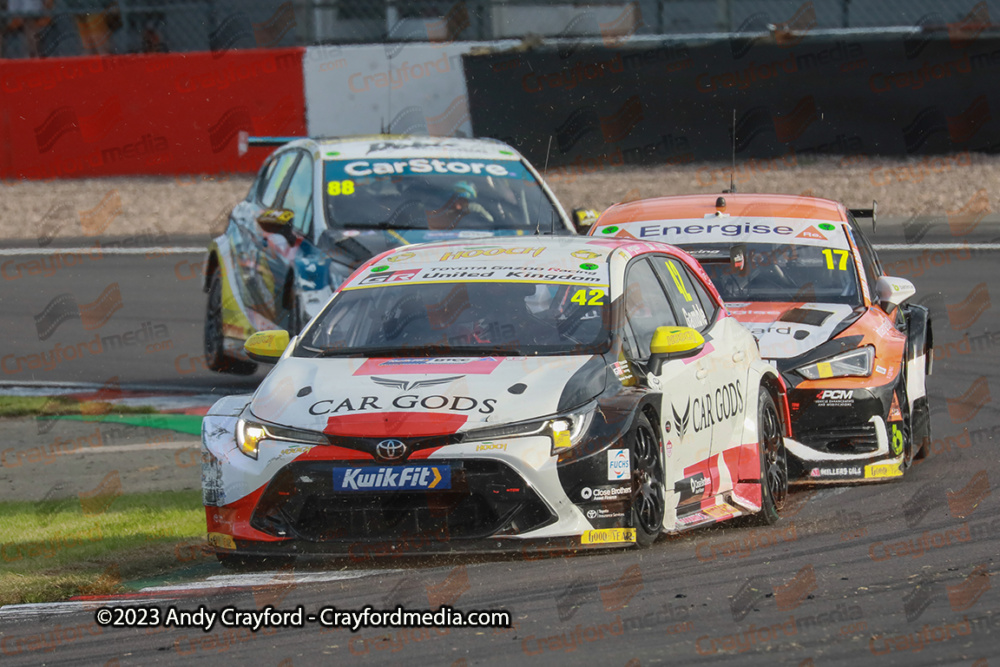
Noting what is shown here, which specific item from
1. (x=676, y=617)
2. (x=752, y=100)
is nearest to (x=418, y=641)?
(x=676, y=617)

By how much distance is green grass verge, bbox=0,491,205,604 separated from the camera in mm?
6898

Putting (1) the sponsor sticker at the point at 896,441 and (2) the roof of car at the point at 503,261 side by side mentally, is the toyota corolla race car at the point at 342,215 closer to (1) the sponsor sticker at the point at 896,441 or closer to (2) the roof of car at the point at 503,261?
(2) the roof of car at the point at 503,261

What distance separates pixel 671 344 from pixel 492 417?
3.22ft

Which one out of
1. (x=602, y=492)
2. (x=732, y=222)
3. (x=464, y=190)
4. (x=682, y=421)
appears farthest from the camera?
(x=464, y=190)

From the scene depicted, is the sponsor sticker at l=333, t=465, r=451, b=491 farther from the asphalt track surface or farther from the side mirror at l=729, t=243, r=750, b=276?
the side mirror at l=729, t=243, r=750, b=276

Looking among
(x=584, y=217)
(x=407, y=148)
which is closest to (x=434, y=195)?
(x=407, y=148)

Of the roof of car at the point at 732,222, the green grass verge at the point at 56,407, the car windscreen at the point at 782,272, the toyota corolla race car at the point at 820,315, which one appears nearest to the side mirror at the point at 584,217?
the toyota corolla race car at the point at 820,315

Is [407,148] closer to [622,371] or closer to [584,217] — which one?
[584,217]

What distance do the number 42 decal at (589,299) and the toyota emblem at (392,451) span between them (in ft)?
4.27

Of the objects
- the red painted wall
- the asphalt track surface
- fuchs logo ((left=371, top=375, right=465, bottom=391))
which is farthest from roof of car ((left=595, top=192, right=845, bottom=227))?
the red painted wall

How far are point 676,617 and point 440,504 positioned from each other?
117cm

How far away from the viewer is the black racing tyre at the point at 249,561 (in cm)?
648

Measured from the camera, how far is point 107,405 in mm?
12141

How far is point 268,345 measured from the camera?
→ 7.46 metres
